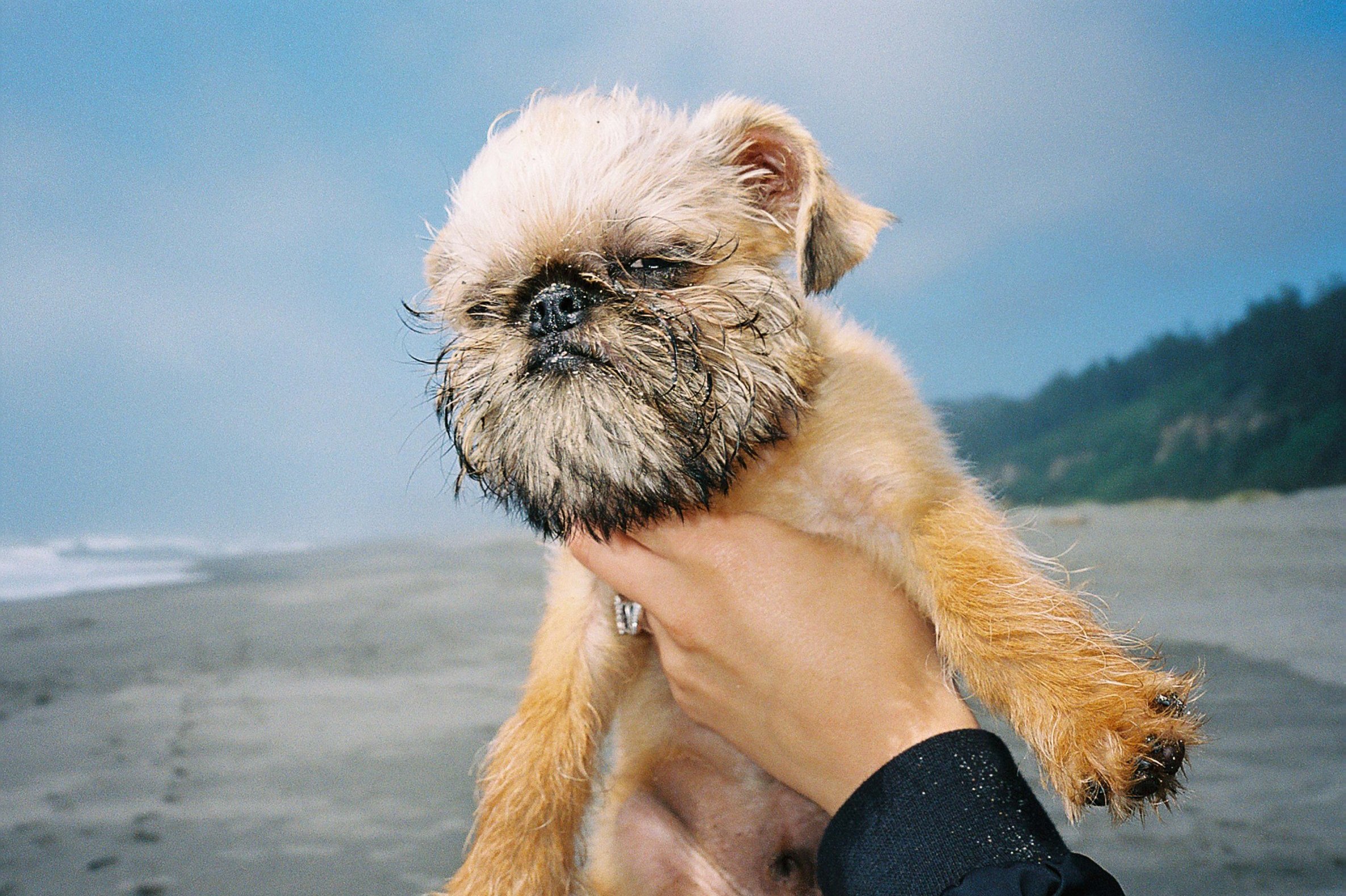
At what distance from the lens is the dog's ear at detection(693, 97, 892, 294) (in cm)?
176

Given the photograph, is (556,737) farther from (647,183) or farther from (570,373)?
(647,183)

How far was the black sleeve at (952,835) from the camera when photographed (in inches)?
52.1

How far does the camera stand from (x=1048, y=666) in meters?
1.61

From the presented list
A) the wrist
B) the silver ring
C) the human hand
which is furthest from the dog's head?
the wrist

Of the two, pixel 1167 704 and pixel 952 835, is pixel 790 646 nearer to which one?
pixel 952 835

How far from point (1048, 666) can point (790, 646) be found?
0.52 m

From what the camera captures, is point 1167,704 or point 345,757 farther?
point 345,757

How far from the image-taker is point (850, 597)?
5.98ft

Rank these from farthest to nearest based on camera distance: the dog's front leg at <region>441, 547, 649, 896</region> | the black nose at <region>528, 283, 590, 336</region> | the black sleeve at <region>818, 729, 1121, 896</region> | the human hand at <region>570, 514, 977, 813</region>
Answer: the dog's front leg at <region>441, 547, 649, 896</region> → the human hand at <region>570, 514, 977, 813</region> → the black nose at <region>528, 283, 590, 336</region> → the black sleeve at <region>818, 729, 1121, 896</region>

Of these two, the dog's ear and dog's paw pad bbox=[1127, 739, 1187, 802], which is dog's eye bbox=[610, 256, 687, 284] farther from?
dog's paw pad bbox=[1127, 739, 1187, 802]

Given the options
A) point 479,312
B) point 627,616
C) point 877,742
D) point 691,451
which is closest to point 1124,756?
point 877,742

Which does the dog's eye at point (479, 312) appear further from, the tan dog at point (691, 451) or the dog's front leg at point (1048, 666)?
the dog's front leg at point (1048, 666)

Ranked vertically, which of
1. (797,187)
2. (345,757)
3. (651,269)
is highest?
(797,187)

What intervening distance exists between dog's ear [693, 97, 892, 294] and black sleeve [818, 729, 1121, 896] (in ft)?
3.26
